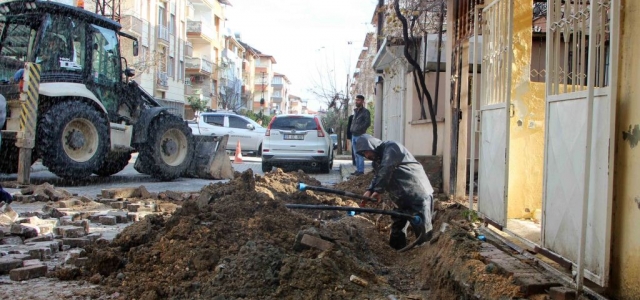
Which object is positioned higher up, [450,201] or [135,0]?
[135,0]

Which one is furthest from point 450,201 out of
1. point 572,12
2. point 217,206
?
point 572,12

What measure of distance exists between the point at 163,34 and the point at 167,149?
3077cm

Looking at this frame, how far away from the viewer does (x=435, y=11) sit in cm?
1332

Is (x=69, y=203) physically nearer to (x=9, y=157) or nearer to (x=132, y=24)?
(x=9, y=157)

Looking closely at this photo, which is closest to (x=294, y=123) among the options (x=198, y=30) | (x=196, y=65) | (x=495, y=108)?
(x=495, y=108)

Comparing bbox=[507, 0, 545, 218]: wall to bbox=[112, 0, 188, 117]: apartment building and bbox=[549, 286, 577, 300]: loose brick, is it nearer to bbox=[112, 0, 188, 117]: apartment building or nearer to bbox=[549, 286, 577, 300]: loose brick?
bbox=[549, 286, 577, 300]: loose brick

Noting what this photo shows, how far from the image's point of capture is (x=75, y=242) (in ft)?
19.7

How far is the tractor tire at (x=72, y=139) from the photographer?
34.4 ft

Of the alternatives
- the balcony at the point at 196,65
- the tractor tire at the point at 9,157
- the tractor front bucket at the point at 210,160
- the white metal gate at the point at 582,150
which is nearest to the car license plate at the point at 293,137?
the tractor front bucket at the point at 210,160

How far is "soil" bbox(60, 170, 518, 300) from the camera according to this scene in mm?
4070

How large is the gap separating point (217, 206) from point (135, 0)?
33.3 metres

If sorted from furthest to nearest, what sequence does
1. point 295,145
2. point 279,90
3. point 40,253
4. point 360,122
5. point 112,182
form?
1. point 279,90
2. point 295,145
3. point 360,122
4. point 112,182
5. point 40,253

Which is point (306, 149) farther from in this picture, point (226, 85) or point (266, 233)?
point (226, 85)

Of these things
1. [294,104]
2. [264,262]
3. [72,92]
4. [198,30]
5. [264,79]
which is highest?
[264,79]
